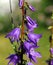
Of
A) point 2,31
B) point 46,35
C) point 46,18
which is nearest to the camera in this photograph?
point 46,35

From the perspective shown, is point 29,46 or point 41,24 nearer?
point 29,46

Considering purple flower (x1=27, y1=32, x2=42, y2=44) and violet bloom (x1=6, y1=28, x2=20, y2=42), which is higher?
violet bloom (x1=6, y1=28, x2=20, y2=42)

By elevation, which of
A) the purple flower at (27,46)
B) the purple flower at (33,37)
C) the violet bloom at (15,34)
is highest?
the violet bloom at (15,34)

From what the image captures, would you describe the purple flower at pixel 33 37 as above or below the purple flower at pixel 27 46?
above

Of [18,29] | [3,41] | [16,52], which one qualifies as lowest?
[3,41]

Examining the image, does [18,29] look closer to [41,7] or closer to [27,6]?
[27,6]

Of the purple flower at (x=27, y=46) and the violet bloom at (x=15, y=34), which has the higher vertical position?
the violet bloom at (x=15, y=34)

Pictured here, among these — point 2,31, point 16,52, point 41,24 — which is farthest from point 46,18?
point 16,52

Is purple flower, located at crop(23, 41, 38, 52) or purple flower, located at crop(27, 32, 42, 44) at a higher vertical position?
purple flower, located at crop(27, 32, 42, 44)

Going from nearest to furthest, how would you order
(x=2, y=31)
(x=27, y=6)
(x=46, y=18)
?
(x=27, y=6), (x=2, y=31), (x=46, y=18)

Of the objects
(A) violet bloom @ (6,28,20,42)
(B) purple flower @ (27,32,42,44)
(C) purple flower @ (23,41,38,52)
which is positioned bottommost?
(C) purple flower @ (23,41,38,52)

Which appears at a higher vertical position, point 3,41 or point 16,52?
point 16,52
